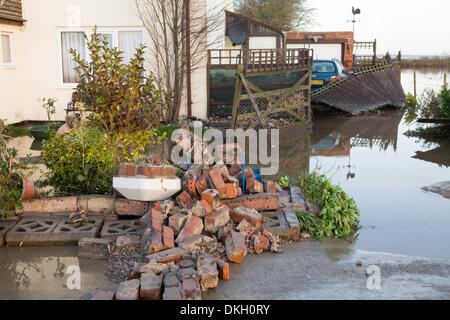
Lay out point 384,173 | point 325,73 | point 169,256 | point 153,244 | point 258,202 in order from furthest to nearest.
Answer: point 325,73 < point 384,173 < point 258,202 < point 153,244 < point 169,256

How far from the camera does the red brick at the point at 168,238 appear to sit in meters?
4.95

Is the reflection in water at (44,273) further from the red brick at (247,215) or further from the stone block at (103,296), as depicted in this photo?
the red brick at (247,215)

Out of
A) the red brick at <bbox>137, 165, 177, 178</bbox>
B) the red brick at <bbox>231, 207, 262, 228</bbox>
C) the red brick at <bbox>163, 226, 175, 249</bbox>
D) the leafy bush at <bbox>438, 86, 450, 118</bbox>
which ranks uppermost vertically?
the leafy bush at <bbox>438, 86, 450, 118</bbox>

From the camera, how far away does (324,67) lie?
733 inches

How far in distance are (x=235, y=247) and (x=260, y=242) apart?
47cm

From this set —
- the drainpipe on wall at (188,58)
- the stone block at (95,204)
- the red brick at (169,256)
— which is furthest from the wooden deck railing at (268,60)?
the red brick at (169,256)

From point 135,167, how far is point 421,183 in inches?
203

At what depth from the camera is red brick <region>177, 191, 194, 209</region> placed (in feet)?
19.1

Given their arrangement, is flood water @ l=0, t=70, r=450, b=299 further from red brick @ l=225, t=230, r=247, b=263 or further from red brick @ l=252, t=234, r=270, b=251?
red brick @ l=225, t=230, r=247, b=263

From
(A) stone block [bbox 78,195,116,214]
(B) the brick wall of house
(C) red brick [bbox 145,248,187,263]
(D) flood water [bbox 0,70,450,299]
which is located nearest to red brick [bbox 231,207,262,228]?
(C) red brick [bbox 145,248,187,263]

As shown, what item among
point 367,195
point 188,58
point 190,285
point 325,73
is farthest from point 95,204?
point 325,73

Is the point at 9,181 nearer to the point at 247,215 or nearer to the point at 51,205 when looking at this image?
the point at 51,205

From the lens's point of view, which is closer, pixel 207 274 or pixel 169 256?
pixel 207 274

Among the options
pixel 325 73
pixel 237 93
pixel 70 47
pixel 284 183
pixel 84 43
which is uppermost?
pixel 84 43
